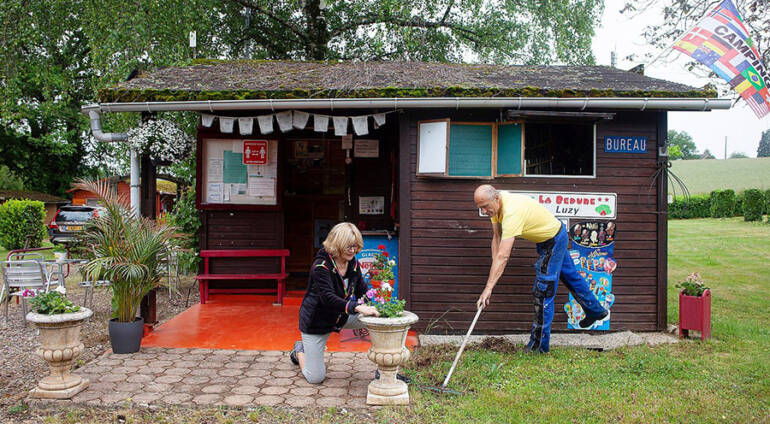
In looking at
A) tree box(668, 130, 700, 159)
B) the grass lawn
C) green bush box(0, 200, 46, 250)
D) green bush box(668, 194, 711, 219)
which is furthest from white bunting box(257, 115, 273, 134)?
tree box(668, 130, 700, 159)

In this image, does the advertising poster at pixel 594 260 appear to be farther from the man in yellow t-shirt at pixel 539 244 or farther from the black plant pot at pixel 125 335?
the black plant pot at pixel 125 335

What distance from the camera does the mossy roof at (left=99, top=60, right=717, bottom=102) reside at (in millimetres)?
5703

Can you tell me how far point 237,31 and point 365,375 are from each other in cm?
1259

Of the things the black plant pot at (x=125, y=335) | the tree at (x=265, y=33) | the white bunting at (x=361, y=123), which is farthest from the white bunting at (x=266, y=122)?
the tree at (x=265, y=33)

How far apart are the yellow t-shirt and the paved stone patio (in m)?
1.85

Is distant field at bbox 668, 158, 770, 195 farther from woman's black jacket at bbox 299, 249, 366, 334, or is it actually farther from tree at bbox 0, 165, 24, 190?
tree at bbox 0, 165, 24, 190

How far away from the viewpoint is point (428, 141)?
239 inches

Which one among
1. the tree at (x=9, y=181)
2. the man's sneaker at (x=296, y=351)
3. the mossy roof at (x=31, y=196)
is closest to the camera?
the man's sneaker at (x=296, y=351)

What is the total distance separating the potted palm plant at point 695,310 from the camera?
5.90 meters

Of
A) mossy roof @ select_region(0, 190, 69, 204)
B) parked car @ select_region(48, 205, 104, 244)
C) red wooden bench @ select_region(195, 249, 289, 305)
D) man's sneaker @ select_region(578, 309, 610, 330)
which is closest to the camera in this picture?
man's sneaker @ select_region(578, 309, 610, 330)

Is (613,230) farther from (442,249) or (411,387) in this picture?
(411,387)

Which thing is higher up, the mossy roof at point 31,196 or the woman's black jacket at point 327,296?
the mossy roof at point 31,196

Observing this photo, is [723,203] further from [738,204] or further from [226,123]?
[226,123]

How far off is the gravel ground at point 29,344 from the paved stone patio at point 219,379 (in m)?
0.50
